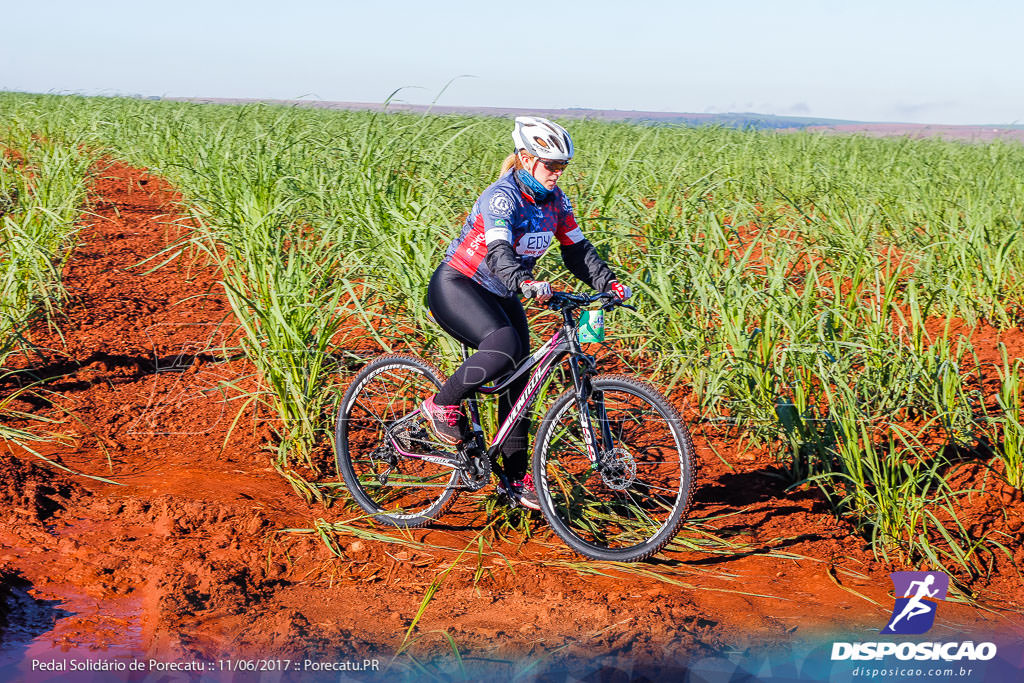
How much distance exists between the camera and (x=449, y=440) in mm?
3740

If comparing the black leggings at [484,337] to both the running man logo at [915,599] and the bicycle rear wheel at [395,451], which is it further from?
the running man logo at [915,599]

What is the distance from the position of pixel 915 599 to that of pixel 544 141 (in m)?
2.15

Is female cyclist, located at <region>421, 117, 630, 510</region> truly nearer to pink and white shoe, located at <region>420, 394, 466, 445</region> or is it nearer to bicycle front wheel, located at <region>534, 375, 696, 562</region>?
pink and white shoe, located at <region>420, 394, 466, 445</region>

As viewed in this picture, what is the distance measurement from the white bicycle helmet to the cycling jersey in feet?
0.51

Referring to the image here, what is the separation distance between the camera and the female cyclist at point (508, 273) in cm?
338

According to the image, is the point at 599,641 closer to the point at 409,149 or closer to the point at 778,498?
the point at 778,498

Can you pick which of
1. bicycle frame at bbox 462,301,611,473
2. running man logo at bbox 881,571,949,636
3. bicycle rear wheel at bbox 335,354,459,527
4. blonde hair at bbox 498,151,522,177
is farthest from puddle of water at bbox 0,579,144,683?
running man logo at bbox 881,571,949,636

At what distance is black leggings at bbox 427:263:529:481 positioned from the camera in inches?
137

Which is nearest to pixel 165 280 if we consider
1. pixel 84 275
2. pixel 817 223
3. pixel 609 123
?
pixel 84 275

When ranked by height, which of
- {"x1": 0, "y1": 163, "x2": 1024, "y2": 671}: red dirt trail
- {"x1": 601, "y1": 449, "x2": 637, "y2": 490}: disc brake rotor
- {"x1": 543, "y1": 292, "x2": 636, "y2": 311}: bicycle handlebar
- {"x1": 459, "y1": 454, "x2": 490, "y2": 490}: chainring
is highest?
{"x1": 543, "y1": 292, "x2": 636, "y2": 311}: bicycle handlebar

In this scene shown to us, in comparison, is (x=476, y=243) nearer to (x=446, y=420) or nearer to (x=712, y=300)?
(x=446, y=420)

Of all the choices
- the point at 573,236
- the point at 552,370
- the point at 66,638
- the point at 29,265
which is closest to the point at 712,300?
the point at 573,236

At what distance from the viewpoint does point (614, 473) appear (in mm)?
3545

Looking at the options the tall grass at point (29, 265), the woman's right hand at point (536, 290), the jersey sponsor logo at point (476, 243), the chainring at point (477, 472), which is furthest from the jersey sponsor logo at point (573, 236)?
the tall grass at point (29, 265)
